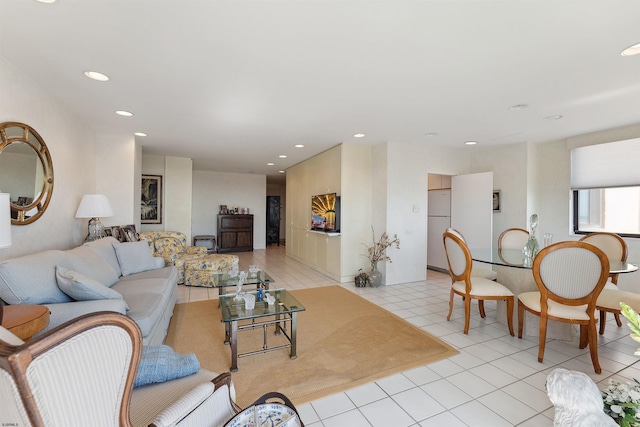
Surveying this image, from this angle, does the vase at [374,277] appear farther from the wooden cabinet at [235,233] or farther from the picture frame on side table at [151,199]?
the wooden cabinet at [235,233]

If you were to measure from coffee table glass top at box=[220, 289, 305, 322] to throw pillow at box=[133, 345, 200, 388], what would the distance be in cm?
74

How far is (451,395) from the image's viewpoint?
199 centimetres

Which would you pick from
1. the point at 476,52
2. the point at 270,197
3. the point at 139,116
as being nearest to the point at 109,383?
the point at 476,52

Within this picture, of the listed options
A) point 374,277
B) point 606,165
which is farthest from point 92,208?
point 606,165

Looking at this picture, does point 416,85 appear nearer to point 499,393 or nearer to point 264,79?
point 264,79

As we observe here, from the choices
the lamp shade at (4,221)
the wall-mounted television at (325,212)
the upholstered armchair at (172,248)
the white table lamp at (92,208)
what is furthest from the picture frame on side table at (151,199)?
the lamp shade at (4,221)

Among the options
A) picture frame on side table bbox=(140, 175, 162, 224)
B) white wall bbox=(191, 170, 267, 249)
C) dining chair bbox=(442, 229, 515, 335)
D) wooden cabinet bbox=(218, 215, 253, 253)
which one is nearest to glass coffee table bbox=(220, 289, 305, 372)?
dining chair bbox=(442, 229, 515, 335)

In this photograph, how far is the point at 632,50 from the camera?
2.00 m

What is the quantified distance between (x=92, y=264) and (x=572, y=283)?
4349mm

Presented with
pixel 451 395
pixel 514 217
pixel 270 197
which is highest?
pixel 270 197

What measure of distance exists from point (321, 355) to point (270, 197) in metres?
8.79

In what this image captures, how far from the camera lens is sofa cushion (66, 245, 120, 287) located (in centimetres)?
243

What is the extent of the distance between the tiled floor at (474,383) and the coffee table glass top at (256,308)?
30.4 inches

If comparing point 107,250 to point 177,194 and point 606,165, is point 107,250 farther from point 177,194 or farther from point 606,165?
point 606,165
